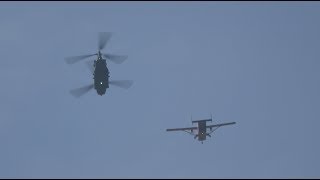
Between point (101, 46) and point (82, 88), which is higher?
point (101, 46)

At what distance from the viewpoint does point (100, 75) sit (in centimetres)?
6681

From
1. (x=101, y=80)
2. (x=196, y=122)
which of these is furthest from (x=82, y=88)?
(x=196, y=122)

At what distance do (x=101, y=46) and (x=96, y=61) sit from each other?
5.50 ft

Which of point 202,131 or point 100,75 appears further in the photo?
point 202,131

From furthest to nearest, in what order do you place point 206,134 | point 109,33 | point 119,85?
point 206,134, point 119,85, point 109,33

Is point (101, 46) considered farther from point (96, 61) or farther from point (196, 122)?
point (196, 122)

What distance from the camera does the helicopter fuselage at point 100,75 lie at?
219 ft

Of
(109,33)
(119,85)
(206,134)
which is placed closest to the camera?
(109,33)

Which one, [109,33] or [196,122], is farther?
[196,122]

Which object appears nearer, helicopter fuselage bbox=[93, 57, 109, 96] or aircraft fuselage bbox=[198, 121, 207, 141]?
helicopter fuselage bbox=[93, 57, 109, 96]

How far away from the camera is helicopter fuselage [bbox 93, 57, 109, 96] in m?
66.8

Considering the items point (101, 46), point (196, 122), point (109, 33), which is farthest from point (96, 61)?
point (196, 122)

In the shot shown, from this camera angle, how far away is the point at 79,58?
6594 cm

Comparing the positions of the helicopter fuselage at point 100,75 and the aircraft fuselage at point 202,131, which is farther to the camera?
the aircraft fuselage at point 202,131
